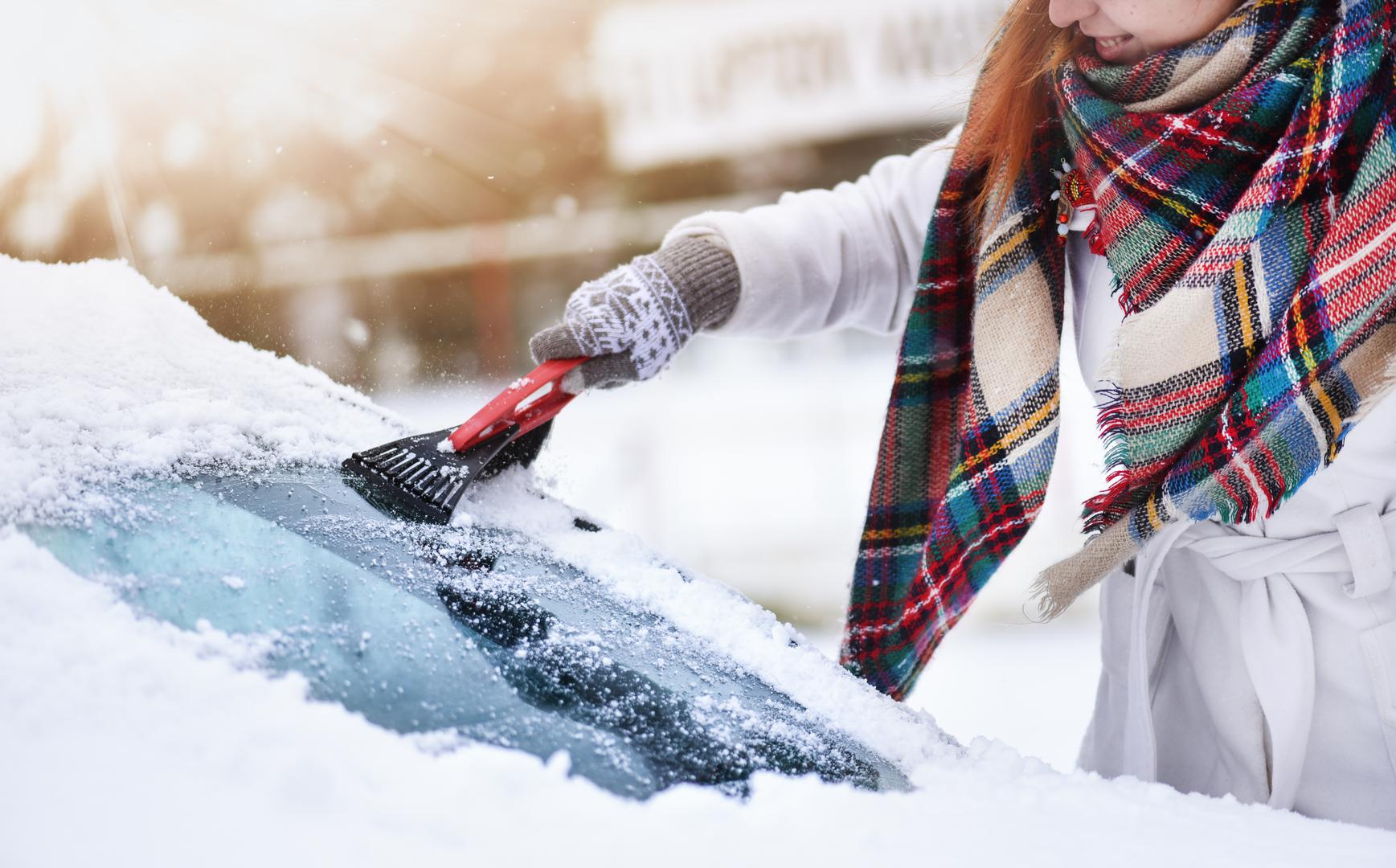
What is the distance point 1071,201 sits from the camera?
1.02 m

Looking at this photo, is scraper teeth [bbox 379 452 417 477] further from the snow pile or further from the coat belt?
the coat belt

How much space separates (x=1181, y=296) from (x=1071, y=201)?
21cm

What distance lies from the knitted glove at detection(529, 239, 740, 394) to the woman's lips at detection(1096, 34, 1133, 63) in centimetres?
44

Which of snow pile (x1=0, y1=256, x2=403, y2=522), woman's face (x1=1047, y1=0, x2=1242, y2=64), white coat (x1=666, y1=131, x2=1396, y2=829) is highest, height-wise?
woman's face (x1=1047, y1=0, x2=1242, y2=64)

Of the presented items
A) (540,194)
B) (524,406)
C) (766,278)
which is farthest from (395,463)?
(540,194)

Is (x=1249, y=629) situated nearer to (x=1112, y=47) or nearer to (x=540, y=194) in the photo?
(x=1112, y=47)

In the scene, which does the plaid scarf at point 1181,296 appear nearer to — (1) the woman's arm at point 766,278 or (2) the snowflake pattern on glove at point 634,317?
(1) the woman's arm at point 766,278

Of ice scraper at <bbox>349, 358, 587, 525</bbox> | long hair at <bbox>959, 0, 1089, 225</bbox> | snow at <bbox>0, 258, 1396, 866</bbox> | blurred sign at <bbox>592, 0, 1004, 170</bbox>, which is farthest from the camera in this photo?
blurred sign at <bbox>592, 0, 1004, 170</bbox>

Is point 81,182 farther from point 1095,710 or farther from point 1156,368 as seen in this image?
point 1095,710

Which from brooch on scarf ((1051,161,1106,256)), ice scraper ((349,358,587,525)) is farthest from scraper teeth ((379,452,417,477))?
brooch on scarf ((1051,161,1106,256))

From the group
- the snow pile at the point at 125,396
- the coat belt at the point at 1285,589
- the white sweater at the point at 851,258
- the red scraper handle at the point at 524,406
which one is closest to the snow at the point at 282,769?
the snow pile at the point at 125,396

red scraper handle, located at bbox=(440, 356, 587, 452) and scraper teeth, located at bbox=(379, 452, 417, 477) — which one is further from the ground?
red scraper handle, located at bbox=(440, 356, 587, 452)

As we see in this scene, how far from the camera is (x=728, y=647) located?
76 centimetres

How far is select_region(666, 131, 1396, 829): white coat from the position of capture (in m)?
0.84
